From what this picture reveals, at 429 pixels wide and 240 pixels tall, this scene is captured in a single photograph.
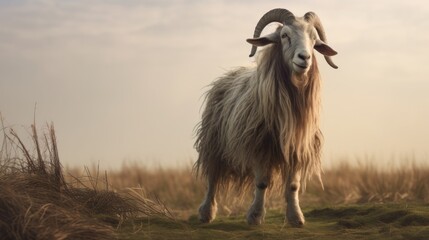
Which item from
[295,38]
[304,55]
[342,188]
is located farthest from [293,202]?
[342,188]

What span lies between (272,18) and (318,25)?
20.4 inches

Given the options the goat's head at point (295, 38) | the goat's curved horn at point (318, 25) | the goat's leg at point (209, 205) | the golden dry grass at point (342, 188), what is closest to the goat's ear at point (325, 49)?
the goat's head at point (295, 38)

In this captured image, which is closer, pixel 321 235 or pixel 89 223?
pixel 89 223

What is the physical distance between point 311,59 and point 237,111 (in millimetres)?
1118

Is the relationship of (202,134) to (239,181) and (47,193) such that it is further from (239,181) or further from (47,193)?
(47,193)

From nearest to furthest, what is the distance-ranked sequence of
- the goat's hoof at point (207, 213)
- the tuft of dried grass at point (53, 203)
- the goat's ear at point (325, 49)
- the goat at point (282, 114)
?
the tuft of dried grass at point (53, 203)
the goat at point (282, 114)
the goat's ear at point (325, 49)
the goat's hoof at point (207, 213)

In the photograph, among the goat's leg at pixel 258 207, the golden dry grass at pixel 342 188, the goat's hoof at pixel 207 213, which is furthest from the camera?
the golden dry grass at pixel 342 188

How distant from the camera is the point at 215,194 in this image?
376 inches

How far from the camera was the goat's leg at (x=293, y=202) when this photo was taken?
27.3 ft

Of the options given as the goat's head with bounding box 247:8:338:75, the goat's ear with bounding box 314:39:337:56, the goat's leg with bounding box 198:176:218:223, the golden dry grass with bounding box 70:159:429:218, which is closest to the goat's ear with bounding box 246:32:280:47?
the goat's head with bounding box 247:8:338:75

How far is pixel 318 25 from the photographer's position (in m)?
8.65

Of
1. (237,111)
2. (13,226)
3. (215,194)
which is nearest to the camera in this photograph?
(13,226)

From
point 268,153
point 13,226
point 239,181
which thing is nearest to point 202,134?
point 239,181

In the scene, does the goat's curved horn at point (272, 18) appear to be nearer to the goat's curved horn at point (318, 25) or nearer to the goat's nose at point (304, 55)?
the goat's curved horn at point (318, 25)
